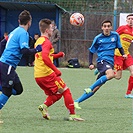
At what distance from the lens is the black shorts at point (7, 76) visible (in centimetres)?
773

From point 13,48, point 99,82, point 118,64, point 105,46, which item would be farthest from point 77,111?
point 118,64

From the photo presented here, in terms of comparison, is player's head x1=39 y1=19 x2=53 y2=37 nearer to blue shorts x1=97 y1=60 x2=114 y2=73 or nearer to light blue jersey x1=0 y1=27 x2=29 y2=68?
light blue jersey x1=0 y1=27 x2=29 y2=68

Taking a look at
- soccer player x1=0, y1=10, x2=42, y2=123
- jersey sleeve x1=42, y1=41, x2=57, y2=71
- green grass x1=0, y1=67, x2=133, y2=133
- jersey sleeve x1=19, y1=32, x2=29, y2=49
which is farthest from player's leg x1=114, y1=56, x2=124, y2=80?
jersey sleeve x1=19, y1=32, x2=29, y2=49

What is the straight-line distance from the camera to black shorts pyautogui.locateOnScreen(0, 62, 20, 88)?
25.4 feet

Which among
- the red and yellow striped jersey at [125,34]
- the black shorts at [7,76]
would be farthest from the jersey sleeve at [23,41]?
the red and yellow striped jersey at [125,34]

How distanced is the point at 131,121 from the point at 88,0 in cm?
1720

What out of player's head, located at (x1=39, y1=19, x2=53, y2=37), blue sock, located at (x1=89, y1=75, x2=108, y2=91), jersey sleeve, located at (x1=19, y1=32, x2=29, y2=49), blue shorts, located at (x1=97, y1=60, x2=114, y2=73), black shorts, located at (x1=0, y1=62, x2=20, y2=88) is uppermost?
player's head, located at (x1=39, y1=19, x2=53, y2=37)

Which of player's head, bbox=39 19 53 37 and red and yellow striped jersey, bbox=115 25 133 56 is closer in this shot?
player's head, bbox=39 19 53 37

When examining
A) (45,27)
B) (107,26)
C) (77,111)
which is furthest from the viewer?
(107,26)

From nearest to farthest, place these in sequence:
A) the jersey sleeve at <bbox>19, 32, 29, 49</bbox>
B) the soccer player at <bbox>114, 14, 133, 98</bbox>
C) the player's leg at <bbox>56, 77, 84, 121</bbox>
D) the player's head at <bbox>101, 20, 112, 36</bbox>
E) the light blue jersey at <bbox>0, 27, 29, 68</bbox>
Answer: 1. the jersey sleeve at <bbox>19, 32, 29, 49</bbox>
2. the light blue jersey at <bbox>0, 27, 29, 68</bbox>
3. the player's leg at <bbox>56, 77, 84, 121</bbox>
4. the player's head at <bbox>101, 20, 112, 36</bbox>
5. the soccer player at <bbox>114, 14, 133, 98</bbox>

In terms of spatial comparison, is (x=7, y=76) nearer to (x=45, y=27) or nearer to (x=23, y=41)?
(x=23, y=41)

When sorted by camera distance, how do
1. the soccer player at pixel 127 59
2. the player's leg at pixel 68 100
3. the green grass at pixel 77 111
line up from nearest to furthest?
1. the green grass at pixel 77 111
2. the player's leg at pixel 68 100
3. the soccer player at pixel 127 59

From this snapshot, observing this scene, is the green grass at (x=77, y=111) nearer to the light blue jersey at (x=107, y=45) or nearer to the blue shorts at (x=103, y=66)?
the blue shorts at (x=103, y=66)

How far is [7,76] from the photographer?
774 cm
